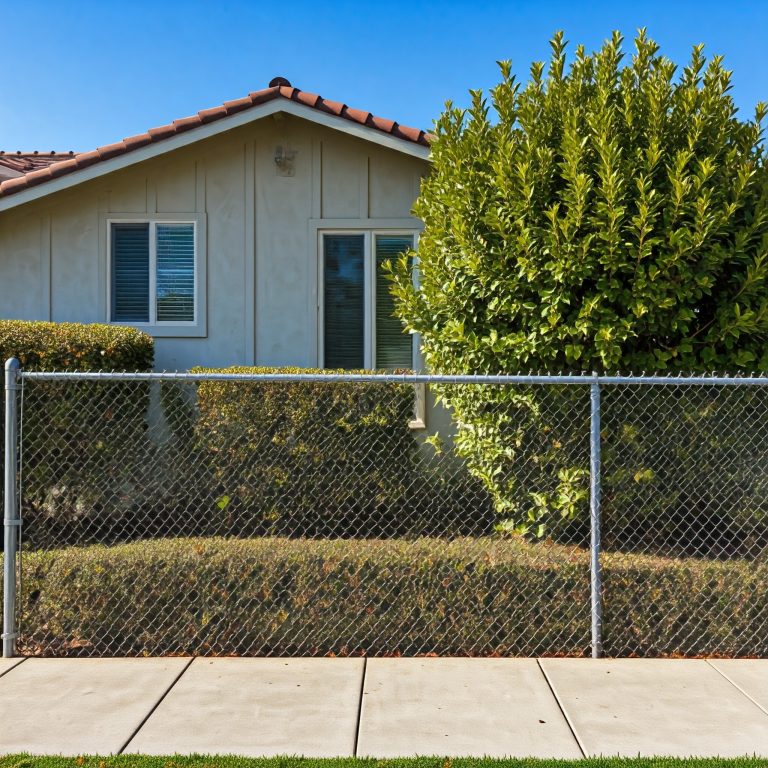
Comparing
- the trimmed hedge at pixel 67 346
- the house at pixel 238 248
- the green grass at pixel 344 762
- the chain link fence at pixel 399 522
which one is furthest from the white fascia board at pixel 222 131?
the green grass at pixel 344 762

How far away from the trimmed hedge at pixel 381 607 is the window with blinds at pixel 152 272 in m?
3.67

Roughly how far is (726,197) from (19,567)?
17.9 feet

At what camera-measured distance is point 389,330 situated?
8016 mm

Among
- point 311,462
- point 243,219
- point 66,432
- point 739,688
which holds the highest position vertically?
point 243,219

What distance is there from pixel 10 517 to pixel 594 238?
14.0 feet

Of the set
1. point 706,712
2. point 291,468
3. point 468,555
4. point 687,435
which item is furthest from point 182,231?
point 706,712

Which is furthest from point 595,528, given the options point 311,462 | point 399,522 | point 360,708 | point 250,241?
point 250,241

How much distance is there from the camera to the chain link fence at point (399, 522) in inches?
196

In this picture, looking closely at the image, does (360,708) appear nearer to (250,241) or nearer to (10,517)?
(10,517)

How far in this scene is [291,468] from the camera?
632cm

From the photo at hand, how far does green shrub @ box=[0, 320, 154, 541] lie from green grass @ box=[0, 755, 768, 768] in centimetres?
277

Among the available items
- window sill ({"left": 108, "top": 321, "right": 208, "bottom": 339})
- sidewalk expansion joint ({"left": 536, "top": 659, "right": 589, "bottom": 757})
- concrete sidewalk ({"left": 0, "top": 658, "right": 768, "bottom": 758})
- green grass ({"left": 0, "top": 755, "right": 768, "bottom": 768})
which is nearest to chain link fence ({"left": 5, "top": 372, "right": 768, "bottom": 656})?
concrete sidewalk ({"left": 0, "top": 658, "right": 768, "bottom": 758})

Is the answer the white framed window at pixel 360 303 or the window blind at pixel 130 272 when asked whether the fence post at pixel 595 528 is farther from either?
the window blind at pixel 130 272

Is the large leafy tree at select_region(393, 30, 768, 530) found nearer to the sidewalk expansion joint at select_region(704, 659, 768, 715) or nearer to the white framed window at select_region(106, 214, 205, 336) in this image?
the sidewalk expansion joint at select_region(704, 659, 768, 715)
